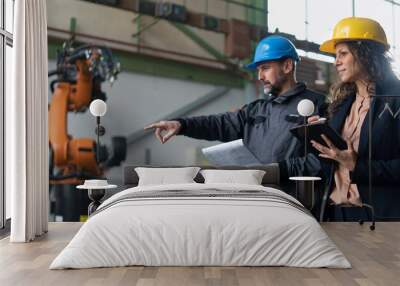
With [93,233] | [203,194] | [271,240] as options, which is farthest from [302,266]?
[93,233]

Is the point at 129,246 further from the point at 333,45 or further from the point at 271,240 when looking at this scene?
the point at 333,45

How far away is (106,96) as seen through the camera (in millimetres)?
5758

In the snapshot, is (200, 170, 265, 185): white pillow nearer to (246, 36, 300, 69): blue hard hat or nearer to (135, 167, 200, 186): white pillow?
(135, 167, 200, 186): white pillow

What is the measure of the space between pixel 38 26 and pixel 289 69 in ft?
8.65

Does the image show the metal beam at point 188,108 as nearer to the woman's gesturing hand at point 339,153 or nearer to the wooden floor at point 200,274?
the woman's gesturing hand at point 339,153

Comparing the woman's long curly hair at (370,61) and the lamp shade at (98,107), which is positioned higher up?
the woman's long curly hair at (370,61)

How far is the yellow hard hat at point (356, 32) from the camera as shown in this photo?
551cm

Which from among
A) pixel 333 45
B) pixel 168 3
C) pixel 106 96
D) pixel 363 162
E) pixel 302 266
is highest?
pixel 168 3

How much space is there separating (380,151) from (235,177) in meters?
1.58

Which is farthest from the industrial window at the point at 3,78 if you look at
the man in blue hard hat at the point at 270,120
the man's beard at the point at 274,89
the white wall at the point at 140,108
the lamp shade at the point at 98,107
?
the man's beard at the point at 274,89

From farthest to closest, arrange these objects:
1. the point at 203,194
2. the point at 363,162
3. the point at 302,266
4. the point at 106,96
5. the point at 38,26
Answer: the point at 106,96
the point at 363,162
the point at 38,26
the point at 203,194
the point at 302,266

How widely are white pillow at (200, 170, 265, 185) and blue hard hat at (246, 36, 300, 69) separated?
1.27 meters

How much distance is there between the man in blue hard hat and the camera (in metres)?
5.50

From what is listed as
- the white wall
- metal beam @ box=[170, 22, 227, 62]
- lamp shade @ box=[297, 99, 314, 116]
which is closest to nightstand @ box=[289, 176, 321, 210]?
lamp shade @ box=[297, 99, 314, 116]
